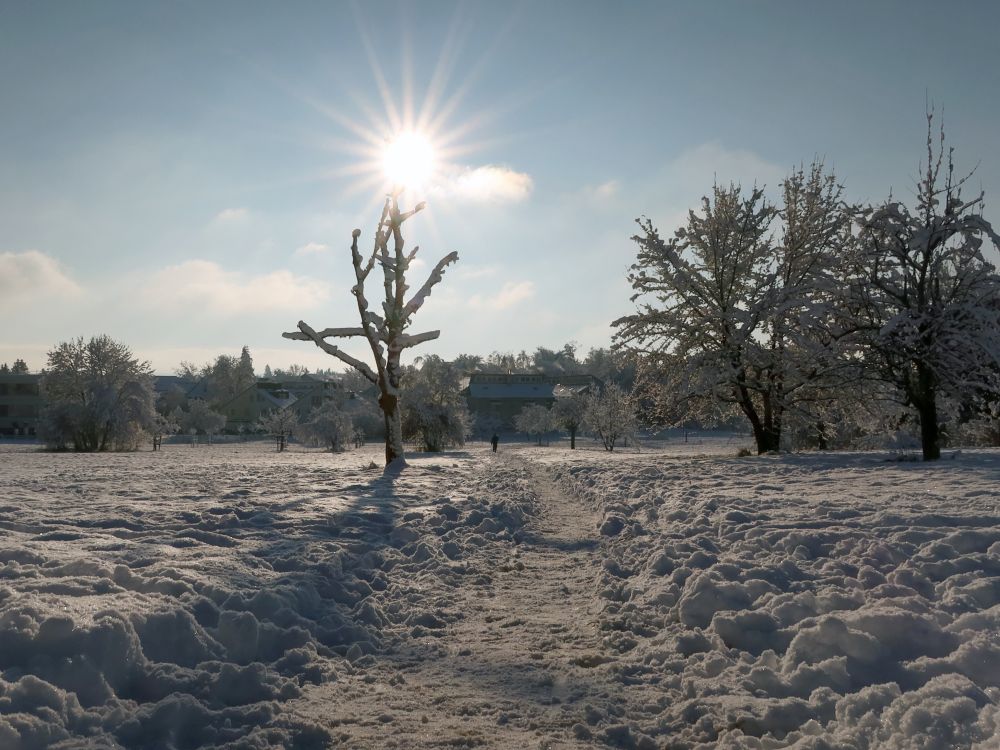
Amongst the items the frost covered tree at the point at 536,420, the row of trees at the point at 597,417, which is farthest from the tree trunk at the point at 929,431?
the frost covered tree at the point at 536,420

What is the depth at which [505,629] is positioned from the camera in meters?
5.10

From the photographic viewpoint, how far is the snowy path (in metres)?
3.42

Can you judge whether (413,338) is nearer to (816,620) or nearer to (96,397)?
(816,620)

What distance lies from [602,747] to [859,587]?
2733 mm

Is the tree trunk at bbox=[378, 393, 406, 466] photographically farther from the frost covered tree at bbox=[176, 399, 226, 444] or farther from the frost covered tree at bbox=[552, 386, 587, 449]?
the frost covered tree at bbox=[176, 399, 226, 444]

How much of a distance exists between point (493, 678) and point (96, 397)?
44715 millimetres

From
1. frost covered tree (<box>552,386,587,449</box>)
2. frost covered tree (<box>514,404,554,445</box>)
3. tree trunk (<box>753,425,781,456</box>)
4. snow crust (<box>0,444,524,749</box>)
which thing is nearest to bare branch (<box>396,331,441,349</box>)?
snow crust (<box>0,444,524,749</box>)

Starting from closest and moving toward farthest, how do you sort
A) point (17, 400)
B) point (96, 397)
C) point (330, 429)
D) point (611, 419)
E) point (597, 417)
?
point (96, 397), point (330, 429), point (611, 419), point (597, 417), point (17, 400)

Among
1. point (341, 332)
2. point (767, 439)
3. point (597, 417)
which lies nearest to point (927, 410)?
point (767, 439)

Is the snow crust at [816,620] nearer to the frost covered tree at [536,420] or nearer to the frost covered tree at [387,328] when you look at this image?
the frost covered tree at [387,328]

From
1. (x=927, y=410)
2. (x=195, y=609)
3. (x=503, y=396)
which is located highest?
(x=503, y=396)

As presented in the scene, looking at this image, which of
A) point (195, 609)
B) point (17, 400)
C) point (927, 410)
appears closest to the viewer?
point (195, 609)

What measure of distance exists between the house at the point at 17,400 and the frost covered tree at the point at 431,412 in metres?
64.3

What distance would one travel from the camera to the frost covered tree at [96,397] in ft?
130
